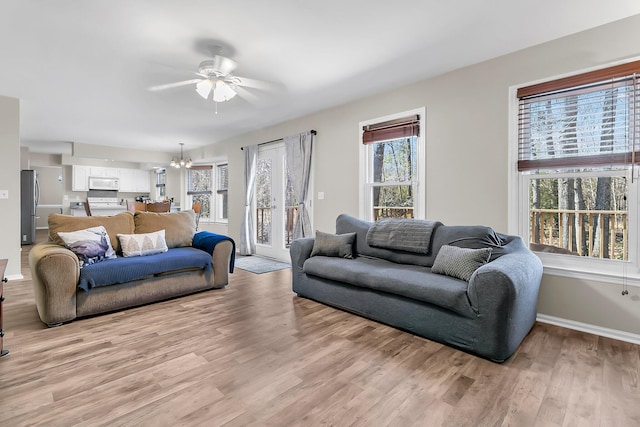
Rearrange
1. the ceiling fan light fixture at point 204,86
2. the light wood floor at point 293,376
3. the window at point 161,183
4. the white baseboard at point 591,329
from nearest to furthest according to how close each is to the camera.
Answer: the light wood floor at point 293,376, the white baseboard at point 591,329, the ceiling fan light fixture at point 204,86, the window at point 161,183

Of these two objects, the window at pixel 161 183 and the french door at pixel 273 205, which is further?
the window at pixel 161 183

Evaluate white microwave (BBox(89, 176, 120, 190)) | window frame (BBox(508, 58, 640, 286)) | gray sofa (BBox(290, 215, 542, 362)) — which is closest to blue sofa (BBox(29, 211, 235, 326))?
gray sofa (BBox(290, 215, 542, 362))

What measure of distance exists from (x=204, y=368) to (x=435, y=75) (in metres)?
3.63

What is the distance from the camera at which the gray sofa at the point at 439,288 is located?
207cm

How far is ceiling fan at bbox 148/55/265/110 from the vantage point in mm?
3010

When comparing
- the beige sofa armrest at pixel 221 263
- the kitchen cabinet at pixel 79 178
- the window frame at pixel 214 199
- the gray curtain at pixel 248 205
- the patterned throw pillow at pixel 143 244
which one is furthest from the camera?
the kitchen cabinet at pixel 79 178

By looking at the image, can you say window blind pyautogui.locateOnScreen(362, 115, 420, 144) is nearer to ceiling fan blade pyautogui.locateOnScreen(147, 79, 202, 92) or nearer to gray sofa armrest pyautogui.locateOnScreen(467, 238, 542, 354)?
gray sofa armrest pyautogui.locateOnScreen(467, 238, 542, 354)

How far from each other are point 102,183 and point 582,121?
34.6ft

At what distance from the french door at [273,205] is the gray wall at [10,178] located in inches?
139

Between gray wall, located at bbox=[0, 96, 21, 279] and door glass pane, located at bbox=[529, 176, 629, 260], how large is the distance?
6.42 m

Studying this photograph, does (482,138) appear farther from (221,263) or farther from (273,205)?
(273,205)

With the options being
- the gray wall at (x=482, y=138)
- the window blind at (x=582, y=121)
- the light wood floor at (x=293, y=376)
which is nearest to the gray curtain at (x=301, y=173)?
the gray wall at (x=482, y=138)

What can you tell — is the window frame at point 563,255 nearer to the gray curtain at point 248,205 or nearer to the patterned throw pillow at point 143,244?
the patterned throw pillow at point 143,244

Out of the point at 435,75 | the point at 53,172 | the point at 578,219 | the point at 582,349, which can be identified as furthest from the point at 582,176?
the point at 53,172
